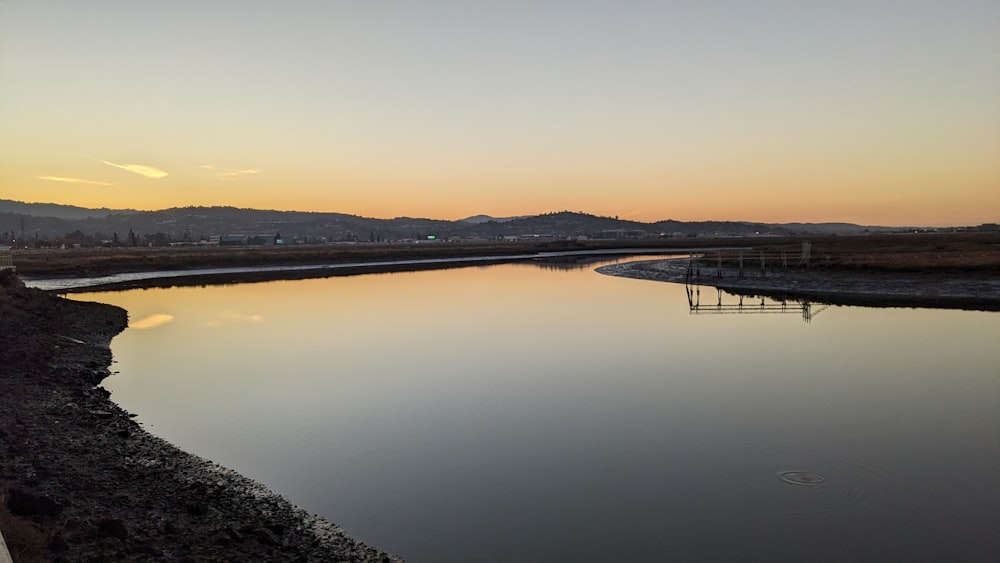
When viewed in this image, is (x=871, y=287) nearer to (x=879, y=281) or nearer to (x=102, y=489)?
(x=879, y=281)

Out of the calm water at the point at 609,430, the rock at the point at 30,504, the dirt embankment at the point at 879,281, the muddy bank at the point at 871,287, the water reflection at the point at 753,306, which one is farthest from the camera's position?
the dirt embankment at the point at 879,281

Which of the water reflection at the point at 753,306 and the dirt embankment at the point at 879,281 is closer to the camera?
the water reflection at the point at 753,306

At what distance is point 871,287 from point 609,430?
31.4m

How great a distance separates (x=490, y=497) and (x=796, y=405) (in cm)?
760

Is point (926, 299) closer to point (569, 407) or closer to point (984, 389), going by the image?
point (984, 389)

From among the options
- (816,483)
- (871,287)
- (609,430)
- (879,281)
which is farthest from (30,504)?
(879,281)

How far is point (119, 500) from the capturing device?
24.2 ft

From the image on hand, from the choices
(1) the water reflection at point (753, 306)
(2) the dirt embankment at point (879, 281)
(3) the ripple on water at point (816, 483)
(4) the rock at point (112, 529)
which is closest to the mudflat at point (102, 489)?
(4) the rock at point (112, 529)

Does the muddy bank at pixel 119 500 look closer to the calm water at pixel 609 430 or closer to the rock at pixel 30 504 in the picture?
the rock at pixel 30 504

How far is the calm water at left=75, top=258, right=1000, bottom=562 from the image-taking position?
705 cm

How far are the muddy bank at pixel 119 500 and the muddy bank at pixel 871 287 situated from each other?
103 ft

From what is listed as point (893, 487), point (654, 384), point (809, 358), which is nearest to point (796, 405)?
point (654, 384)

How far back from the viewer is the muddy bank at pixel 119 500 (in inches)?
237

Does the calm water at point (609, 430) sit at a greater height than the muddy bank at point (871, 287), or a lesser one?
lesser
